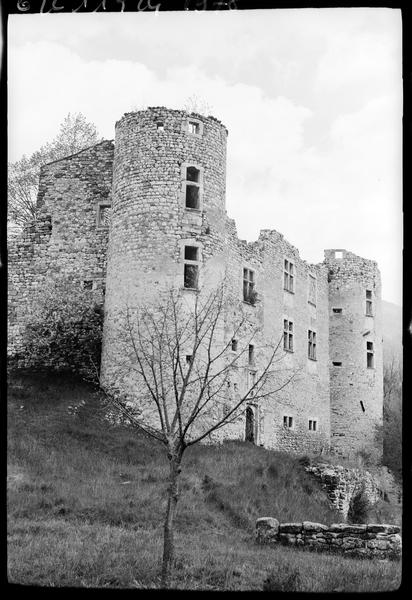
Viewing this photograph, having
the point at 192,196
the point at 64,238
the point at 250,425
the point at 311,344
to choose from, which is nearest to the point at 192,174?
the point at 192,196

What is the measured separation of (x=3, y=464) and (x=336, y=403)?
28.2 meters

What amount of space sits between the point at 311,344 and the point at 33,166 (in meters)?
13.7

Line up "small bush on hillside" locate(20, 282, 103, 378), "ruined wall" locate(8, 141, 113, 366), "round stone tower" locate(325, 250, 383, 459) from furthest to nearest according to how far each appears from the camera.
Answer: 1. "round stone tower" locate(325, 250, 383, 459)
2. "ruined wall" locate(8, 141, 113, 366)
3. "small bush on hillside" locate(20, 282, 103, 378)

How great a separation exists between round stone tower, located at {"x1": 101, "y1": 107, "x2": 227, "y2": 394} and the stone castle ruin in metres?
0.03

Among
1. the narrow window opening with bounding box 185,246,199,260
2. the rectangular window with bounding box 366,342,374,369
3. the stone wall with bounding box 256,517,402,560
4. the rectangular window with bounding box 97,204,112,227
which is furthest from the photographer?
the rectangular window with bounding box 366,342,374,369

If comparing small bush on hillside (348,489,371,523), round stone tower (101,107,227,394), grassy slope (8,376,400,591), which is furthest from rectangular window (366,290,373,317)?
round stone tower (101,107,227,394)

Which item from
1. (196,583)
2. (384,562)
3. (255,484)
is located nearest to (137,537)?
(196,583)

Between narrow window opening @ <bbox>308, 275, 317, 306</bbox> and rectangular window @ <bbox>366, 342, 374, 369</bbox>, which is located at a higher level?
narrow window opening @ <bbox>308, 275, 317, 306</bbox>

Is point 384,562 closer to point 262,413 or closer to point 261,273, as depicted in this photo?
point 262,413

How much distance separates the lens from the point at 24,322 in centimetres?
2364

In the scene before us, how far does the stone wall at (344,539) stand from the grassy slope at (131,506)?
0.70 m

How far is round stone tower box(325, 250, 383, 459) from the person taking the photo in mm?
31797

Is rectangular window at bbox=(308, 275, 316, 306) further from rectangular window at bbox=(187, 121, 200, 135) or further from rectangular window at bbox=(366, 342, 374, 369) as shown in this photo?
rectangular window at bbox=(187, 121, 200, 135)

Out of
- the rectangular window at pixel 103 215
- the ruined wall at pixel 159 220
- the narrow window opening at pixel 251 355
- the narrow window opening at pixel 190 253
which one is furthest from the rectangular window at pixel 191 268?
the narrow window opening at pixel 251 355
